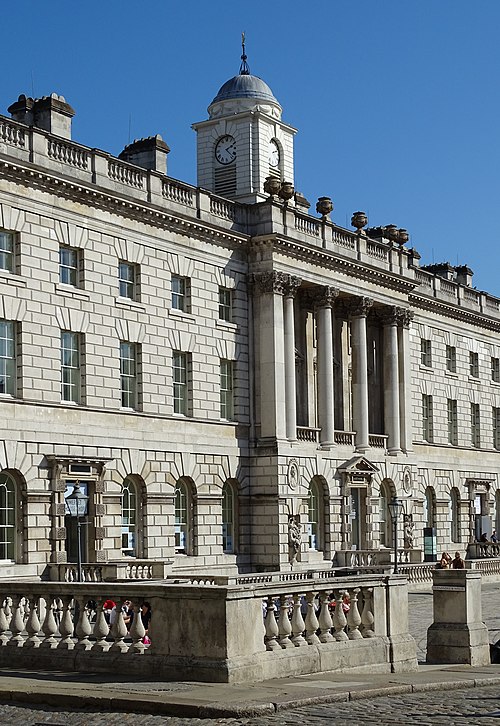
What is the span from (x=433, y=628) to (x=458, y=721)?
7807 mm

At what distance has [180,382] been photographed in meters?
47.6

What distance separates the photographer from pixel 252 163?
6412 cm

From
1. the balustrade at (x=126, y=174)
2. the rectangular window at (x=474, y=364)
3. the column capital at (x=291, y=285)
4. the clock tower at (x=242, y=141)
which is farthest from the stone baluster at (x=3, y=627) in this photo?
the rectangular window at (x=474, y=364)

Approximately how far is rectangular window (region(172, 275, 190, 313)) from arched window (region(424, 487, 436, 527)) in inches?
903

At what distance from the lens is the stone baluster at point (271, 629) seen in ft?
57.6

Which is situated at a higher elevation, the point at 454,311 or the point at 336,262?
the point at 336,262

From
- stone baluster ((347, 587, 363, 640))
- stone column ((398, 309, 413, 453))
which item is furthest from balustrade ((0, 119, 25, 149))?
stone column ((398, 309, 413, 453))

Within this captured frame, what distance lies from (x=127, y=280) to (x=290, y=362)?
32.6ft

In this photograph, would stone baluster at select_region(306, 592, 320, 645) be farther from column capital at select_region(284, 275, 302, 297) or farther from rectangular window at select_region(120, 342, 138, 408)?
column capital at select_region(284, 275, 302, 297)

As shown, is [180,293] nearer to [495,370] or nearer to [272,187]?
[272,187]

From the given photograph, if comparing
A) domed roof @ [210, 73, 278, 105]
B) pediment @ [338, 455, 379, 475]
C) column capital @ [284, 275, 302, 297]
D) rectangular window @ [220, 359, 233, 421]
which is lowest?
pediment @ [338, 455, 379, 475]

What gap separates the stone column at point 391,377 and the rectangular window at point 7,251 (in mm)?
25152

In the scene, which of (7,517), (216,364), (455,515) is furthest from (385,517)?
(7,517)

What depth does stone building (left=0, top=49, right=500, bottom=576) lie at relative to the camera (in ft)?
131
